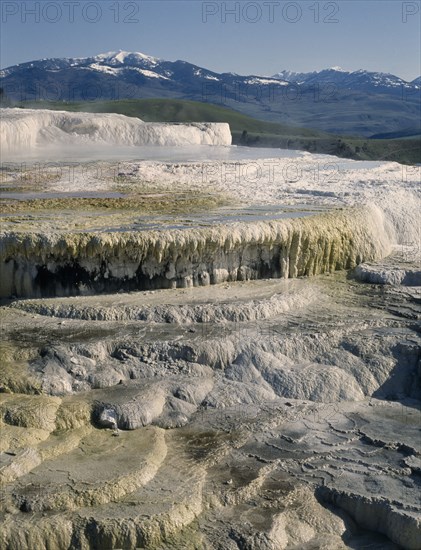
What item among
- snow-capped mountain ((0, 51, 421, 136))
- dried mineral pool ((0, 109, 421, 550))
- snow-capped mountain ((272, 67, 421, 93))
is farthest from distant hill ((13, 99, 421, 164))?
snow-capped mountain ((272, 67, 421, 93))

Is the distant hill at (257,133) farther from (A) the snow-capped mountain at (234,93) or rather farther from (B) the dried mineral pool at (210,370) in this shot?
(A) the snow-capped mountain at (234,93)

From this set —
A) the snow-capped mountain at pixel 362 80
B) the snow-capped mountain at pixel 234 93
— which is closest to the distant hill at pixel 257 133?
the snow-capped mountain at pixel 234 93

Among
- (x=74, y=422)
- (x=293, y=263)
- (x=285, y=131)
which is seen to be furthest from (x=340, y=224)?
(x=285, y=131)

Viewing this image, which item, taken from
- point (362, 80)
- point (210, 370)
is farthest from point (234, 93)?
point (210, 370)

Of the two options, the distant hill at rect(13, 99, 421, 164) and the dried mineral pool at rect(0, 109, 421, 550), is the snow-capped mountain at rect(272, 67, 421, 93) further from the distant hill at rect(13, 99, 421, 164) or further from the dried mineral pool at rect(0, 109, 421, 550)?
the dried mineral pool at rect(0, 109, 421, 550)

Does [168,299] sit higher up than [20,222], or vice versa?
[20,222]

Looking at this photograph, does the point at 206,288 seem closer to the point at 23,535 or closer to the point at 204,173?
the point at 23,535
